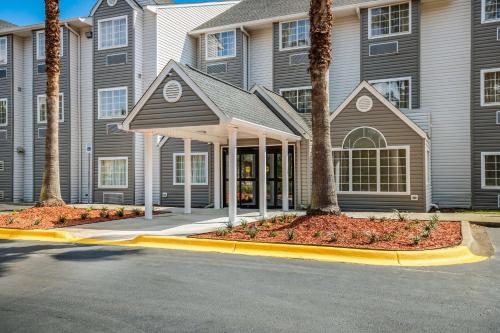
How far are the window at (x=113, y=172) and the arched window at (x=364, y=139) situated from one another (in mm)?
11459

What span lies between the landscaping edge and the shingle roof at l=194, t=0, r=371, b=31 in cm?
1389

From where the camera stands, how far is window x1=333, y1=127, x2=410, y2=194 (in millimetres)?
15062

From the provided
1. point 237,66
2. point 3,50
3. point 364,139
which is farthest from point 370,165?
point 3,50

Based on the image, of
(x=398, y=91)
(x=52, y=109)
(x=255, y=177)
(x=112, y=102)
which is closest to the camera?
(x=52, y=109)

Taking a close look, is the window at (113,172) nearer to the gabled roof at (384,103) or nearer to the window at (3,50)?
the window at (3,50)

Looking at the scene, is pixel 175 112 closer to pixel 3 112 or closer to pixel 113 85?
pixel 113 85

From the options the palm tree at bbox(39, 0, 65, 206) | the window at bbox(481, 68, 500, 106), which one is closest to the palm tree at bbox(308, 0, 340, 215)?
the window at bbox(481, 68, 500, 106)

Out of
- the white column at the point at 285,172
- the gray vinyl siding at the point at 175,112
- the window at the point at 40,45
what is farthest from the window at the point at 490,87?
the window at the point at 40,45

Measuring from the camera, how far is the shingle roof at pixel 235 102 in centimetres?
1128

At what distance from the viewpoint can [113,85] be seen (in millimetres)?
21281

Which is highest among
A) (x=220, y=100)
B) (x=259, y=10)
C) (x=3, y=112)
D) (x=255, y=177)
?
(x=259, y=10)

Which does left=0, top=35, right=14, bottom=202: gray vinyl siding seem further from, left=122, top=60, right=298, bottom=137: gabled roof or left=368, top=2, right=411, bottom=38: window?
left=368, top=2, right=411, bottom=38: window

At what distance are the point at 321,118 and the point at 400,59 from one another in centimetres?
950

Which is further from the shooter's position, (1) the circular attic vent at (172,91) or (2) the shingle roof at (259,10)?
(2) the shingle roof at (259,10)
